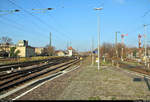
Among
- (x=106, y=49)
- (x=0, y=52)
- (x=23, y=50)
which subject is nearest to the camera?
(x=0, y=52)

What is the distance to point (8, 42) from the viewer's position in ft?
208

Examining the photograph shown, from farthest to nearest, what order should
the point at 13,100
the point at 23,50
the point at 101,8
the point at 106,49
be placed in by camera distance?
the point at 23,50
the point at 106,49
the point at 101,8
the point at 13,100

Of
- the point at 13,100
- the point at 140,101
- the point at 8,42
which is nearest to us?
the point at 140,101

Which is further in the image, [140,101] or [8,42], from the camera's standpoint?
[8,42]

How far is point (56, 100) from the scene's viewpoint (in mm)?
6559

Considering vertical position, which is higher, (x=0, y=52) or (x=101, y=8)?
(x=101, y=8)

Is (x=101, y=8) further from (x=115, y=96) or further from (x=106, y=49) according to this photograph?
(x=106, y=49)

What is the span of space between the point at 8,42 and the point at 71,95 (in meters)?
63.0

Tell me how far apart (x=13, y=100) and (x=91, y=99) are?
136 inches

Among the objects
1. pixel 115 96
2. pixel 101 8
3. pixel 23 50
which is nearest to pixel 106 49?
pixel 23 50

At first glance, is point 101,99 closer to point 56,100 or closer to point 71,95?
point 71,95

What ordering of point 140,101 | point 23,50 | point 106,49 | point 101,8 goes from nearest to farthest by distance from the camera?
1. point 140,101
2. point 101,8
3. point 106,49
4. point 23,50

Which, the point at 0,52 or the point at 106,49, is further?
the point at 106,49

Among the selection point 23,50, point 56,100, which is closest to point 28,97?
point 56,100
